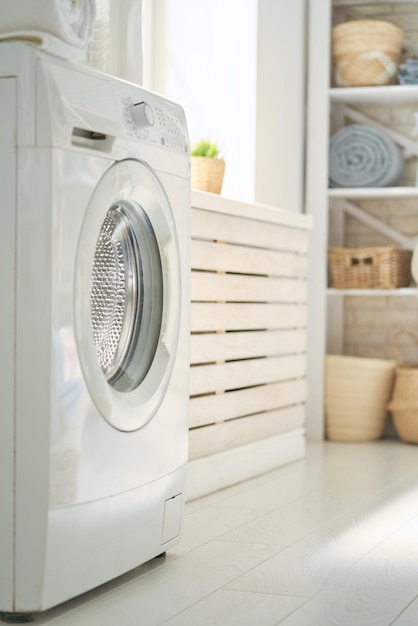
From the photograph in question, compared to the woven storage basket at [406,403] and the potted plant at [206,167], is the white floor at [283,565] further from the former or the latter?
the potted plant at [206,167]

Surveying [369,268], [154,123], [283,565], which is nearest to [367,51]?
[369,268]

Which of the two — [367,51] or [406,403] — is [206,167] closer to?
[367,51]

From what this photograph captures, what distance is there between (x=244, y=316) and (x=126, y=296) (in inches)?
47.6

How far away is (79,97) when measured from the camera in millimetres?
1707

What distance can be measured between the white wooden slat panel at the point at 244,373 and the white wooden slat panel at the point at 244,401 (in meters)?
0.02

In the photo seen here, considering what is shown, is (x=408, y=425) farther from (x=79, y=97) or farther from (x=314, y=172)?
(x=79, y=97)

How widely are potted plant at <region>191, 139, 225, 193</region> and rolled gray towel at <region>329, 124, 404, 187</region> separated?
949 mm

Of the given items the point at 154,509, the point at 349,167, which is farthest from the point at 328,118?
the point at 154,509

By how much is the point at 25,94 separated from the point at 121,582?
90 centimetres

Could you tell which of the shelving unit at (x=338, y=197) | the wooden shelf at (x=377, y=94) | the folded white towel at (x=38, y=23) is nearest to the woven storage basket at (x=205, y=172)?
the shelving unit at (x=338, y=197)

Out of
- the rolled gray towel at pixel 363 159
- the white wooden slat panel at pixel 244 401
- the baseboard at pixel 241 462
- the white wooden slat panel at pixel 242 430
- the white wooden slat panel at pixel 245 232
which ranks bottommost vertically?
the baseboard at pixel 241 462

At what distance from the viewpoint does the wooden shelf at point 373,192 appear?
3.99m

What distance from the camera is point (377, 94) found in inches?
160

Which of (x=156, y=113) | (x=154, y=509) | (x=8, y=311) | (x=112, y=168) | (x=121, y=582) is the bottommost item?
(x=121, y=582)
